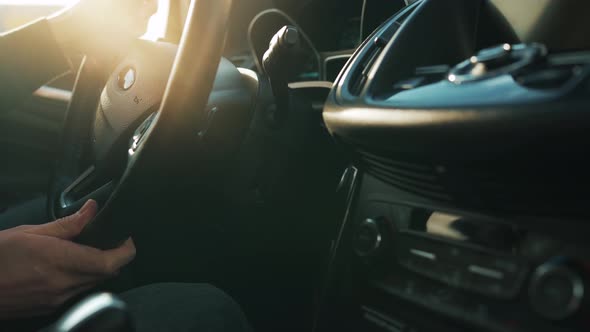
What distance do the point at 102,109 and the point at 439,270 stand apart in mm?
600

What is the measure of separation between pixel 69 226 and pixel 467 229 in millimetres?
422

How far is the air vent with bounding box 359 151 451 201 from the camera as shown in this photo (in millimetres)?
574

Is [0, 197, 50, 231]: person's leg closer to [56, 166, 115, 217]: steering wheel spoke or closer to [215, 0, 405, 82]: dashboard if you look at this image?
[56, 166, 115, 217]: steering wheel spoke

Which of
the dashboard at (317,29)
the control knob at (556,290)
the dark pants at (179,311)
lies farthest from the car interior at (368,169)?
the dashboard at (317,29)

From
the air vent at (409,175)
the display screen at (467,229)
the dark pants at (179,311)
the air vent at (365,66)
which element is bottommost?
the dark pants at (179,311)

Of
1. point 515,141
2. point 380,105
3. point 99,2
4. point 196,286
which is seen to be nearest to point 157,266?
point 196,286

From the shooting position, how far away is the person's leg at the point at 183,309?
749mm

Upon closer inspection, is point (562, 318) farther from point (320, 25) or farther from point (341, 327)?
point (320, 25)

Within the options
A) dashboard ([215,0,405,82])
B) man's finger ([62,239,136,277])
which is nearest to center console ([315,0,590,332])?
man's finger ([62,239,136,277])

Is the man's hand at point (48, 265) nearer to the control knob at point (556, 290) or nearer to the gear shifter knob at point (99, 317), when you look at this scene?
the gear shifter knob at point (99, 317)

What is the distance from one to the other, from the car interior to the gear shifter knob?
0.20m

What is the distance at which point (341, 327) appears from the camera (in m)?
0.71

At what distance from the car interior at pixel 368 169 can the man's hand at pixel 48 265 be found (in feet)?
0.08

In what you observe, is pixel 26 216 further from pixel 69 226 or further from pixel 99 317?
pixel 99 317
